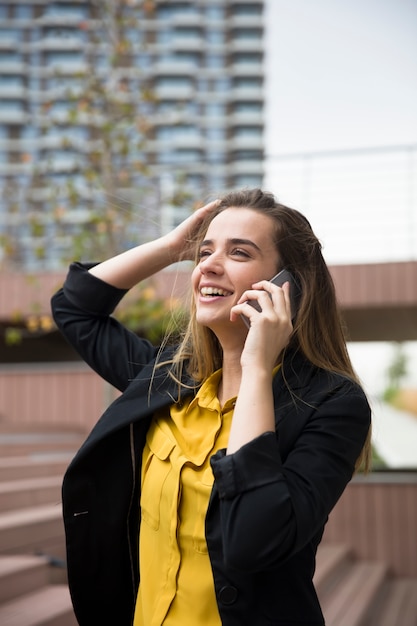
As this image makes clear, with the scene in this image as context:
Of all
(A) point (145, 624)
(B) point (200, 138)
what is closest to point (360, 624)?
(A) point (145, 624)

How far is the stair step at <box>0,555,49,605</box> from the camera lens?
13.8 ft

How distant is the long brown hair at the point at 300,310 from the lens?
1977 millimetres

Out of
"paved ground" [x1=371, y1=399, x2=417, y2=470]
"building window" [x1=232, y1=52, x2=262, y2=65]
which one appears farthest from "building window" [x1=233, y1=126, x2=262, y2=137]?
"paved ground" [x1=371, y1=399, x2=417, y2=470]

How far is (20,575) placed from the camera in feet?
14.4

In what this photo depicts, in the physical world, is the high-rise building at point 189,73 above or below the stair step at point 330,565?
above

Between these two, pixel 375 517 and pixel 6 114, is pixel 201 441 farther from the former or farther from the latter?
pixel 6 114

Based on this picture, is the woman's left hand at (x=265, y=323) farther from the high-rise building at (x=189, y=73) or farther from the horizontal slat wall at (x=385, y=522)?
the high-rise building at (x=189, y=73)

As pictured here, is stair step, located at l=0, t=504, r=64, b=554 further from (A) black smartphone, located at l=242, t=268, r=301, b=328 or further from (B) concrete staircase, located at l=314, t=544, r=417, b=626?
(A) black smartphone, located at l=242, t=268, r=301, b=328

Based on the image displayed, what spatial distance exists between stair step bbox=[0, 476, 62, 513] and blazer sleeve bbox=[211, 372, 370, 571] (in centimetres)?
403

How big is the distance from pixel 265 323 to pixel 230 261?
0.23m

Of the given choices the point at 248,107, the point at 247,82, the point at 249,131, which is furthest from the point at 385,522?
the point at 247,82

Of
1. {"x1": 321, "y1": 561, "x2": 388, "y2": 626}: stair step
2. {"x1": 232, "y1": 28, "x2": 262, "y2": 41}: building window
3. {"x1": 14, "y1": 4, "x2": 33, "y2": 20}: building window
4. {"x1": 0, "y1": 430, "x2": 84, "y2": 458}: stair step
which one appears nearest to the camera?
{"x1": 321, "y1": 561, "x2": 388, "y2": 626}: stair step

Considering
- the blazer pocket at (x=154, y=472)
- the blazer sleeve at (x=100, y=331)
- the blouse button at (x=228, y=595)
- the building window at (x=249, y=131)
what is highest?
the blazer sleeve at (x=100, y=331)

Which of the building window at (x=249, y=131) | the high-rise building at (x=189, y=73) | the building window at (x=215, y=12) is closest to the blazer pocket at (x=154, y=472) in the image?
the high-rise building at (x=189, y=73)
